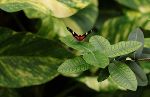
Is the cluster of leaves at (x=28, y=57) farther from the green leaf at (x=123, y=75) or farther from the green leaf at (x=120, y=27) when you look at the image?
the green leaf at (x=123, y=75)

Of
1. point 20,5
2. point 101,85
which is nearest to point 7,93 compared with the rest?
point 101,85

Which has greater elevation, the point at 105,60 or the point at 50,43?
the point at 105,60

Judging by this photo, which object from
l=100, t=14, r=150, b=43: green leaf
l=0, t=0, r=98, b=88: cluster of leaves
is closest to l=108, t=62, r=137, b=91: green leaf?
l=0, t=0, r=98, b=88: cluster of leaves

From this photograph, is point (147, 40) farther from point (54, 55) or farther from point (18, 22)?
point (18, 22)

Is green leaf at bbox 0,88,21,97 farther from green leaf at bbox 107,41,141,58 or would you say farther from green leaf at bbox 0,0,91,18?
green leaf at bbox 107,41,141,58

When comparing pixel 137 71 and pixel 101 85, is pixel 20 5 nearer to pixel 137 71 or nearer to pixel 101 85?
pixel 137 71

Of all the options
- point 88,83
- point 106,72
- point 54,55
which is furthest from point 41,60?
point 106,72
